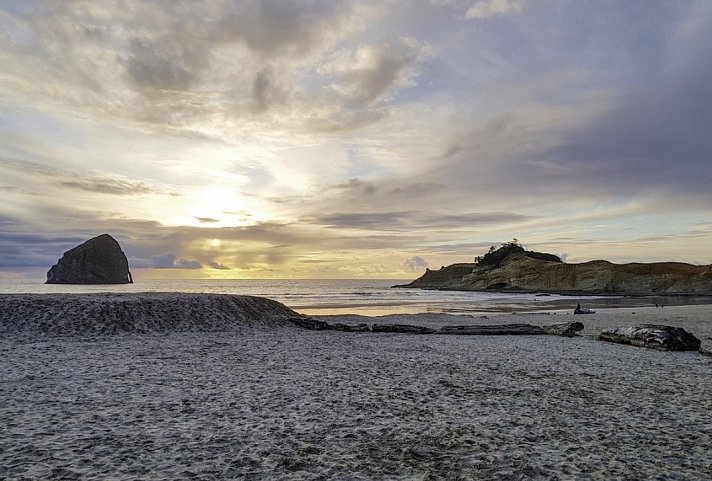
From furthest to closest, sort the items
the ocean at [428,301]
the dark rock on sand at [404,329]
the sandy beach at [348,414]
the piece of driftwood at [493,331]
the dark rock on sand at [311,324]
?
the ocean at [428,301]
the dark rock on sand at [311,324]
the dark rock on sand at [404,329]
the piece of driftwood at [493,331]
the sandy beach at [348,414]

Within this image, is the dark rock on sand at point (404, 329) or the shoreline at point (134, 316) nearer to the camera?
the shoreline at point (134, 316)

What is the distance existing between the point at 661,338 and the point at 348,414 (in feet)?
38.5

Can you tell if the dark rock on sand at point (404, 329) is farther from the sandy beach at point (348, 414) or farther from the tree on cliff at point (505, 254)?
the tree on cliff at point (505, 254)

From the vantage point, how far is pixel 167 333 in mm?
15883

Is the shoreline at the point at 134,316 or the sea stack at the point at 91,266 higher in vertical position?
the sea stack at the point at 91,266

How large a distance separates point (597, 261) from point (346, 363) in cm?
8460

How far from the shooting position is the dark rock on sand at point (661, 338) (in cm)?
1334

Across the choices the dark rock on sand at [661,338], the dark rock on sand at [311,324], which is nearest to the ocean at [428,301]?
the dark rock on sand at [311,324]

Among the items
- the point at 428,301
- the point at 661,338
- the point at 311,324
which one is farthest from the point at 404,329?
the point at 428,301

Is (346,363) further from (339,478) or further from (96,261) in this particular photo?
(96,261)

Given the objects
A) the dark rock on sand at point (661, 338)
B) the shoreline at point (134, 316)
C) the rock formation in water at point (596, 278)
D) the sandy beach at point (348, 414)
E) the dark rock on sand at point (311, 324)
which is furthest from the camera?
the rock formation in water at point (596, 278)

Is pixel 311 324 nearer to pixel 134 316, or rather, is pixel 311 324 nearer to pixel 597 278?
pixel 134 316

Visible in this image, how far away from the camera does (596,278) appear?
3152 inches

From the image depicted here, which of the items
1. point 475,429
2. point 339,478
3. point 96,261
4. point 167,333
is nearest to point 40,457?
point 339,478
